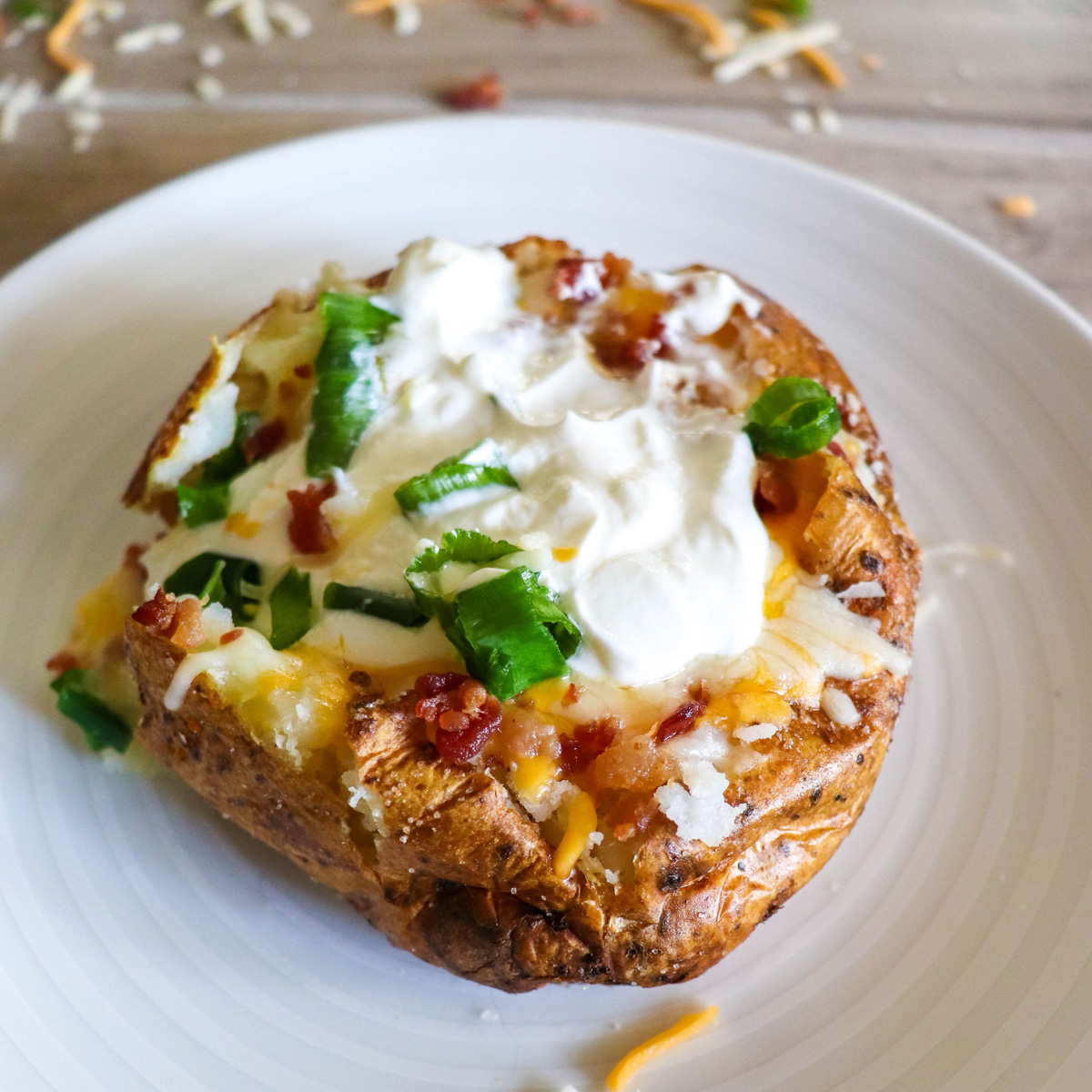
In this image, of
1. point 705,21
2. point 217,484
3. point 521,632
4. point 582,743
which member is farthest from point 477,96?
point 582,743

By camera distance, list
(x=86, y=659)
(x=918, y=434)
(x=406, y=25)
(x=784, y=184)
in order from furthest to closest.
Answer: (x=406, y=25) → (x=784, y=184) → (x=918, y=434) → (x=86, y=659)

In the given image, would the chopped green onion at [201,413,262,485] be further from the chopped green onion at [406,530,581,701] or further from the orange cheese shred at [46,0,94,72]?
the orange cheese shred at [46,0,94,72]

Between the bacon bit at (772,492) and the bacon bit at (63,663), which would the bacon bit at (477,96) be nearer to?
the bacon bit at (772,492)

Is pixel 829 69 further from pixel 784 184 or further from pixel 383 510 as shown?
pixel 383 510

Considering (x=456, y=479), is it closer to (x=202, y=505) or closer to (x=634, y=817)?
(x=202, y=505)

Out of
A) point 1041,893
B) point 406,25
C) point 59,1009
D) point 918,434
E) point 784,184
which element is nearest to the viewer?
point 59,1009

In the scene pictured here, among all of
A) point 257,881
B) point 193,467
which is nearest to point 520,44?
point 193,467
